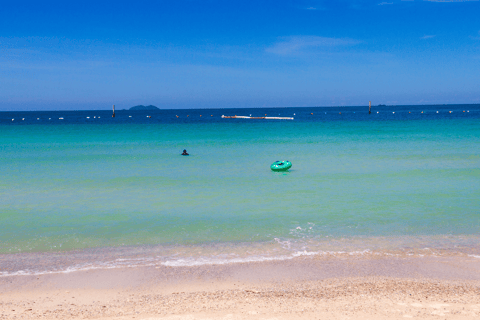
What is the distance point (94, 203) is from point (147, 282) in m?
7.42

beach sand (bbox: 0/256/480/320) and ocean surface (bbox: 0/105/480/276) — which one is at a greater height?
ocean surface (bbox: 0/105/480/276)

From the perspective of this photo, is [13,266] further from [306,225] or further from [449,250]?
[449,250]

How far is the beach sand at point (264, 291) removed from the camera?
6.00 meters

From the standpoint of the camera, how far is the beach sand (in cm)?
600

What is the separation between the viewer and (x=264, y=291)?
6.81 metres

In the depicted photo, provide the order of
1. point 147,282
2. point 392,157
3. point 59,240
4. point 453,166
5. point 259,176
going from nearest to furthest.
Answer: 1. point 147,282
2. point 59,240
3. point 259,176
4. point 453,166
5. point 392,157

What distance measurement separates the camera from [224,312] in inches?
236

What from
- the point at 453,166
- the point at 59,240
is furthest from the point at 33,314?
the point at 453,166

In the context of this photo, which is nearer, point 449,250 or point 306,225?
point 449,250

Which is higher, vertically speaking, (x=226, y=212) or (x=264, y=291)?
(x=226, y=212)

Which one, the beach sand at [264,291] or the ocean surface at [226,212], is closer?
the beach sand at [264,291]

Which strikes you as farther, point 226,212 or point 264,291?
point 226,212

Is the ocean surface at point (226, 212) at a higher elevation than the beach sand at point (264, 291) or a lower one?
higher

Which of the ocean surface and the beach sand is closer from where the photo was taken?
the beach sand
